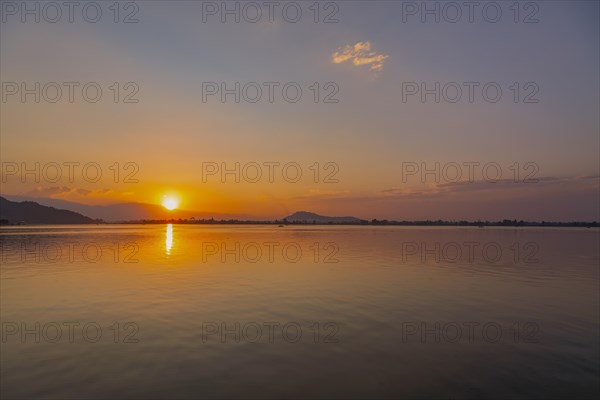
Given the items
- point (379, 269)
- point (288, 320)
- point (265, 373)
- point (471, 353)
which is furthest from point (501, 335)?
point (379, 269)

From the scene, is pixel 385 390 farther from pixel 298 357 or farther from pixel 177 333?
pixel 177 333

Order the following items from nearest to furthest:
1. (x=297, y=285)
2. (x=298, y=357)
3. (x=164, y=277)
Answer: (x=298, y=357) → (x=297, y=285) → (x=164, y=277)

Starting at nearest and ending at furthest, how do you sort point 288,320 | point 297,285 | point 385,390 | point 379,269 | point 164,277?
point 385,390
point 288,320
point 297,285
point 164,277
point 379,269

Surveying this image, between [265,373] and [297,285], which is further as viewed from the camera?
[297,285]

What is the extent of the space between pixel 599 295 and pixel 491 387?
21.6 metres

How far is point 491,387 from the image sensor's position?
11.8 metres

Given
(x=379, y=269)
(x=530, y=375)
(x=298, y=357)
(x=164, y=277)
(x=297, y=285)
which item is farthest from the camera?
(x=379, y=269)

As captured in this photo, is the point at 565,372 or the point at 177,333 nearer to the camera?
the point at 565,372

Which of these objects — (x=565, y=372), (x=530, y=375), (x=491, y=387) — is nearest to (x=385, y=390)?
(x=491, y=387)

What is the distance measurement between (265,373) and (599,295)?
26820 millimetres

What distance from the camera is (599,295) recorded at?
87.6 feet

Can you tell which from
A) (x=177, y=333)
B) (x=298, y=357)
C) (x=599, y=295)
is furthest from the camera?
(x=599, y=295)

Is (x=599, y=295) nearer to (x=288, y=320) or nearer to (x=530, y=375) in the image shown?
(x=530, y=375)

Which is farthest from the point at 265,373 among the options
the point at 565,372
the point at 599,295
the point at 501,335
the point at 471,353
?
the point at 599,295
